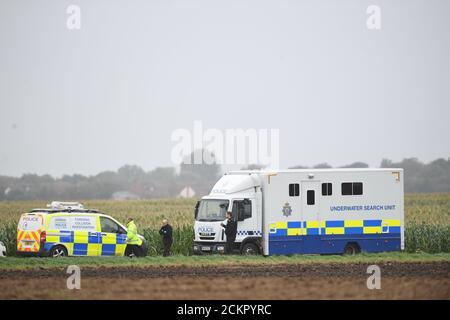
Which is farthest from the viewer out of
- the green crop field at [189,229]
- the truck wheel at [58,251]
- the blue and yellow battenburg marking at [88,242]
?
the green crop field at [189,229]

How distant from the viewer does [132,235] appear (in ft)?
115

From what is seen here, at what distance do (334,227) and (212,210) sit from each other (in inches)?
165

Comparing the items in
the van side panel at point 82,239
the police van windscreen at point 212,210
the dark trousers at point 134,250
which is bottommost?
the dark trousers at point 134,250

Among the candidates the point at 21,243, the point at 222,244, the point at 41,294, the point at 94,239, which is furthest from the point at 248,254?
the point at 41,294

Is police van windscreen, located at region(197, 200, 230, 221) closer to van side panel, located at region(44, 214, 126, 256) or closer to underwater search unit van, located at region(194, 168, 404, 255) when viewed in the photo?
underwater search unit van, located at region(194, 168, 404, 255)

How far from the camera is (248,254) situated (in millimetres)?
34688

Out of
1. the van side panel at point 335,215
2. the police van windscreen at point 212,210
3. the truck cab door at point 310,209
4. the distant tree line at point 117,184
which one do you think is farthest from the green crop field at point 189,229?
the distant tree line at point 117,184

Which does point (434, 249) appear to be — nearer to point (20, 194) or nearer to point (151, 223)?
point (151, 223)

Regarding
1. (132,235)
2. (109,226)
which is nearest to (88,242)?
(109,226)

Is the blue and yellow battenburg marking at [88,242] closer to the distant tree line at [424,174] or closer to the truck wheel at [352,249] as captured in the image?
the truck wheel at [352,249]

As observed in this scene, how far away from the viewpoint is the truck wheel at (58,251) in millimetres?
33469

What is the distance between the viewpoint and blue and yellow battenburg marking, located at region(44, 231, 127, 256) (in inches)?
1324

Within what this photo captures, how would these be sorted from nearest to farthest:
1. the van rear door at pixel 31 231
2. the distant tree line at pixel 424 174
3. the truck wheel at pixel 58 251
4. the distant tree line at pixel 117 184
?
1. the van rear door at pixel 31 231
2. the truck wheel at pixel 58 251
3. the distant tree line at pixel 424 174
4. the distant tree line at pixel 117 184

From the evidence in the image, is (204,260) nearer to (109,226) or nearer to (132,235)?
(132,235)
